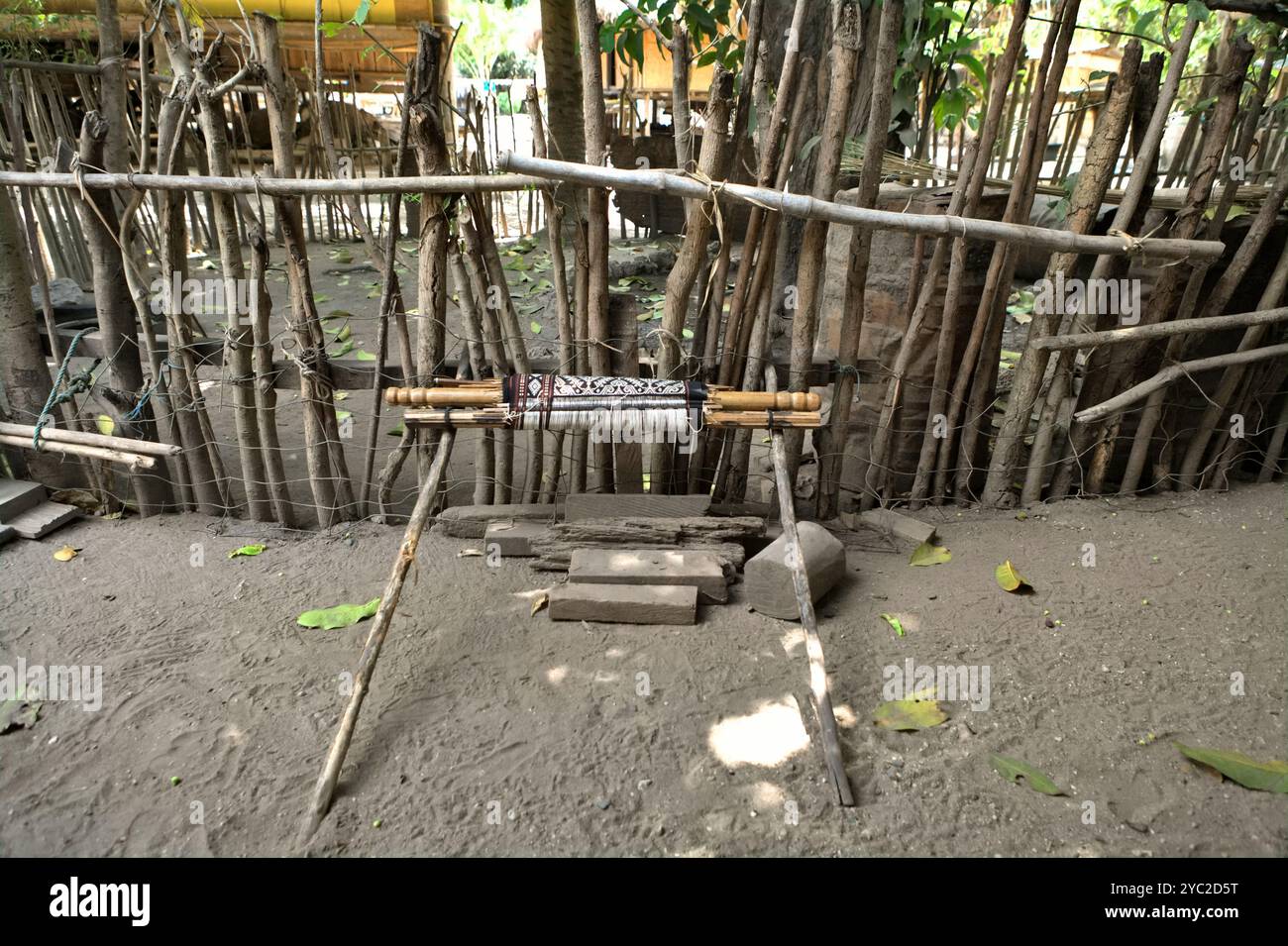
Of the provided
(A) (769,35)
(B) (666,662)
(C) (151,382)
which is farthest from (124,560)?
(A) (769,35)

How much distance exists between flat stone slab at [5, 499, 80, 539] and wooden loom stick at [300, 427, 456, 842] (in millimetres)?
1991

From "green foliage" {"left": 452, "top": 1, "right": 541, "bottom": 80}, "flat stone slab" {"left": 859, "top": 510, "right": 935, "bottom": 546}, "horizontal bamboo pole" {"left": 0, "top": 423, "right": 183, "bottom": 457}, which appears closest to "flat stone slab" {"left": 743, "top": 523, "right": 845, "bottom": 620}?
"flat stone slab" {"left": 859, "top": 510, "right": 935, "bottom": 546}

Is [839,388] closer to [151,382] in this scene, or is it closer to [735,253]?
[151,382]

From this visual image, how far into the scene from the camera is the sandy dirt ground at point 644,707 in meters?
2.11

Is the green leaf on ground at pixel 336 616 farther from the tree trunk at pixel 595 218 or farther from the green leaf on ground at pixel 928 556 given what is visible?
the green leaf on ground at pixel 928 556

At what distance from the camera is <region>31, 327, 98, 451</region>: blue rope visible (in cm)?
345

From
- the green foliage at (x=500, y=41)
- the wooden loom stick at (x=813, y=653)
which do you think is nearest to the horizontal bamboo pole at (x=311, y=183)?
the wooden loom stick at (x=813, y=653)

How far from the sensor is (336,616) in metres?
2.96

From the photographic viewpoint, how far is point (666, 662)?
2.72 m

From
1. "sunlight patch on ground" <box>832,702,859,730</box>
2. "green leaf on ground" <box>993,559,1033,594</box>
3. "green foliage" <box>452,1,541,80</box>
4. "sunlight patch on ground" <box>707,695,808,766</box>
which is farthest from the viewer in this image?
"green foliage" <box>452,1,541,80</box>

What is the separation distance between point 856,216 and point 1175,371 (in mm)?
1664

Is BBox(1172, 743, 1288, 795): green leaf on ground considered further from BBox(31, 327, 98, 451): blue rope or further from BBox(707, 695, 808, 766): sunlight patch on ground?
BBox(31, 327, 98, 451): blue rope

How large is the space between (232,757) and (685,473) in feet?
6.81

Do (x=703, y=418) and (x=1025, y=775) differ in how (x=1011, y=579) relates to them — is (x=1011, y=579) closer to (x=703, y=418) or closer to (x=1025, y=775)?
(x=1025, y=775)
